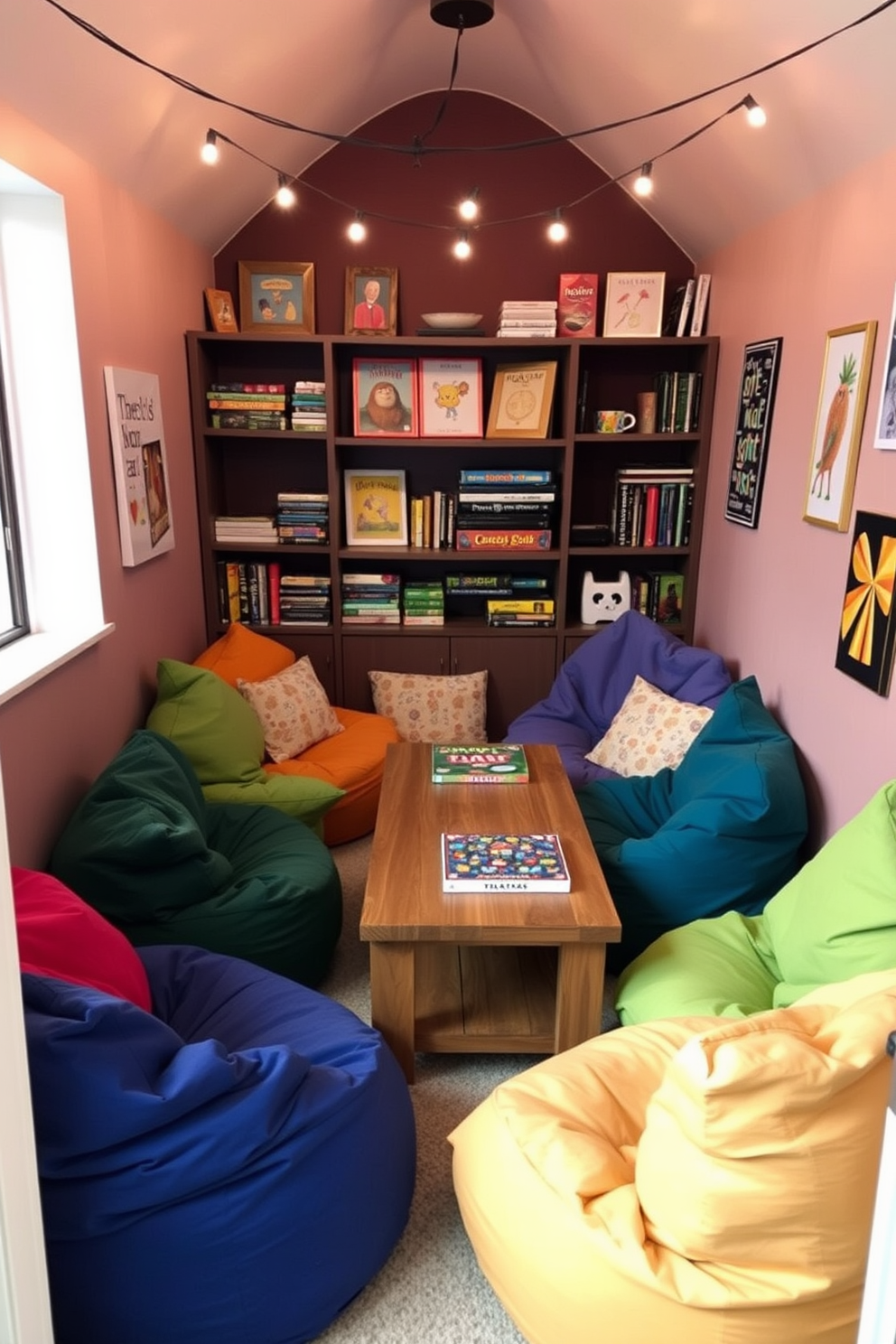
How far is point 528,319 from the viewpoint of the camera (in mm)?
3613

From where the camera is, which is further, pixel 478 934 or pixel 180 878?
pixel 180 878

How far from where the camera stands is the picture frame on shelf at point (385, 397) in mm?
3770

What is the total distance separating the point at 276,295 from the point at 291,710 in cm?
175

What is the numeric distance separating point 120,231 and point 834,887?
2.68 meters

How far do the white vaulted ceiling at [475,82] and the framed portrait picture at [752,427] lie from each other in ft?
1.52

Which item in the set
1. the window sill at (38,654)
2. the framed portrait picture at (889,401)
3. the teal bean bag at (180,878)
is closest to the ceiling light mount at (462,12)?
the framed portrait picture at (889,401)

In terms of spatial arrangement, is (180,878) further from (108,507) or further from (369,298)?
(369,298)

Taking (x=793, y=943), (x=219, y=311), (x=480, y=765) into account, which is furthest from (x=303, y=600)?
(x=793, y=943)

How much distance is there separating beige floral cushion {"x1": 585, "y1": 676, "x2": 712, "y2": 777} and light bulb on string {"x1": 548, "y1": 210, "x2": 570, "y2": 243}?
69.7 inches

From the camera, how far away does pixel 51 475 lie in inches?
99.2

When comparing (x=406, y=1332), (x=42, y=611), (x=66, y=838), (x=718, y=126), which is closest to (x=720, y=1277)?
(x=406, y=1332)

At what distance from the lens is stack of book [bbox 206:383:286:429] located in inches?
143

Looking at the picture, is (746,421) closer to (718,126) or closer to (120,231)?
(718,126)

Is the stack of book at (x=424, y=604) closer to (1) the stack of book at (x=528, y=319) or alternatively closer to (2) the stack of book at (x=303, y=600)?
(2) the stack of book at (x=303, y=600)
